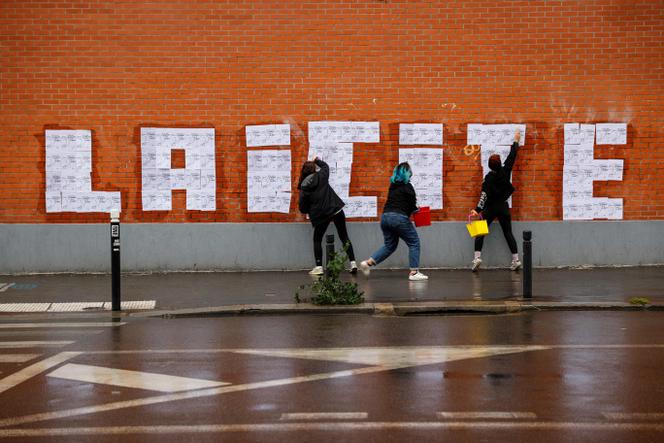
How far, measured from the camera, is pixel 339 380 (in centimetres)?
821

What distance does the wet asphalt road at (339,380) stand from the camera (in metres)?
6.64

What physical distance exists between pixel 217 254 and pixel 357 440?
11.3 metres

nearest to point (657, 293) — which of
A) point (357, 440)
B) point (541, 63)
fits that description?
point (541, 63)

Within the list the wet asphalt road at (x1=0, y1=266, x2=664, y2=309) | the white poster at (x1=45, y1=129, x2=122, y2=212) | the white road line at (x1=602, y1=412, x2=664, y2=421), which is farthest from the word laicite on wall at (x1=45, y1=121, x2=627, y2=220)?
the white road line at (x1=602, y1=412, x2=664, y2=421)

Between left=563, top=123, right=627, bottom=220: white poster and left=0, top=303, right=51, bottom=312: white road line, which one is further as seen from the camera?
left=563, top=123, right=627, bottom=220: white poster

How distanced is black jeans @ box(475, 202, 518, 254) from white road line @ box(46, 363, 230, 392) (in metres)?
9.35

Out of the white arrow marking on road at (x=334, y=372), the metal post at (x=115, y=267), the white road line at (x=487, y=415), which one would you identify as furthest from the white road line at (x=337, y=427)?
the metal post at (x=115, y=267)

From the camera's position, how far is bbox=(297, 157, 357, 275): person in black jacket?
1645 cm

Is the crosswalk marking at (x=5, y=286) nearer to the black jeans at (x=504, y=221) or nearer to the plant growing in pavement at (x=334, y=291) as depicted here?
the plant growing in pavement at (x=334, y=291)

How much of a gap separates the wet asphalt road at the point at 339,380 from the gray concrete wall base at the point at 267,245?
5318mm

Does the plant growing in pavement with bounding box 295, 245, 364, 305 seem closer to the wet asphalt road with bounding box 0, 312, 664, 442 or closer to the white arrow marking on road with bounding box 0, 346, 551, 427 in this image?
the wet asphalt road with bounding box 0, 312, 664, 442

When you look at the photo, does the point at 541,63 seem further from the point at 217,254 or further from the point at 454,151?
the point at 217,254

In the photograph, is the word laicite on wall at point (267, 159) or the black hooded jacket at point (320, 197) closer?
the black hooded jacket at point (320, 197)

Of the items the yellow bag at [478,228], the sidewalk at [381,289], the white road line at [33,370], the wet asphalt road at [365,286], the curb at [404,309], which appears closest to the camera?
the white road line at [33,370]
